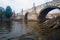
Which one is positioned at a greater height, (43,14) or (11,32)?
(43,14)

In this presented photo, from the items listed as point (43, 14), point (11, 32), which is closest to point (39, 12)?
point (43, 14)

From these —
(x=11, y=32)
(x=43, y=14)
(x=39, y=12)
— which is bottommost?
(x=11, y=32)

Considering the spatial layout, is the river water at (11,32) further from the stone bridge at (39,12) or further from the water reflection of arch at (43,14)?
the water reflection of arch at (43,14)

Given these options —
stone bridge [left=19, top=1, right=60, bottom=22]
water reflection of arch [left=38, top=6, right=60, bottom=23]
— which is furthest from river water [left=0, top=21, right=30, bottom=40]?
water reflection of arch [left=38, top=6, right=60, bottom=23]

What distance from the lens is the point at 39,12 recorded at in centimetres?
1119

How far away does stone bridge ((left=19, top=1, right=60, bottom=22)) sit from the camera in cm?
1022

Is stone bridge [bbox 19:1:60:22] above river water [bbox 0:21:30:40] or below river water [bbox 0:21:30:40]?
above

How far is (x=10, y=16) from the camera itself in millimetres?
9812

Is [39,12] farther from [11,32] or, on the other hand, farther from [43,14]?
[11,32]

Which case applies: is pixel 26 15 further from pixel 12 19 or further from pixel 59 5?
pixel 59 5

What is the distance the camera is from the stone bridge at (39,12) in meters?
10.2

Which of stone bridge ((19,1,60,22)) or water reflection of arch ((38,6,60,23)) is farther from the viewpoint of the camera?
water reflection of arch ((38,6,60,23))

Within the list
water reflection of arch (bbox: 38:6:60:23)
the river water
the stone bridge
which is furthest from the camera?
water reflection of arch (bbox: 38:6:60:23)

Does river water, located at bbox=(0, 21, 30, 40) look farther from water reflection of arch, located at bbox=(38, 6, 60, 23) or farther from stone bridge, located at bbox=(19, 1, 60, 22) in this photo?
water reflection of arch, located at bbox=(38, 6, 60, 23)
